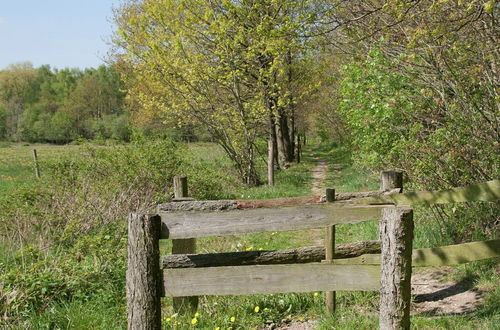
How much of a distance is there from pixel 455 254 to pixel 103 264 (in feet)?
14.4

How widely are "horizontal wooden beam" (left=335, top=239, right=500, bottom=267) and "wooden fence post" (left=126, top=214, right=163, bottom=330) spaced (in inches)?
66.8

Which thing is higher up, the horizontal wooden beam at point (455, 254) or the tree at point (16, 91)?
the tree at point (16, 91)

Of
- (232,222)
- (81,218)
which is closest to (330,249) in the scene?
(232,222)

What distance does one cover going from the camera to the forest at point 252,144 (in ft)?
16.4

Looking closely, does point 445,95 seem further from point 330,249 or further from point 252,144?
point 252,144

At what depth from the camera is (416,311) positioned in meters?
4.70

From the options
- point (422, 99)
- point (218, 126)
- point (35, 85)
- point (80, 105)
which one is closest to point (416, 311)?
point (422, 99)

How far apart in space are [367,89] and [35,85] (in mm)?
91341

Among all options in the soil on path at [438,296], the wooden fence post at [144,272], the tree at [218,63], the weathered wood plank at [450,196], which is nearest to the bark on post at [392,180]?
the weathered wood plank at [450,196]

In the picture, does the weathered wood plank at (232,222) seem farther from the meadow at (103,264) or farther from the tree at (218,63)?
the tree at (218,63)

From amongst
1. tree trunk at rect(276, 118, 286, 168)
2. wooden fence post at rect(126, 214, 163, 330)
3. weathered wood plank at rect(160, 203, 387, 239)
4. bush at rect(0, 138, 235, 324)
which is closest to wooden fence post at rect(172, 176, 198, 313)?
bush at rect(0, 138, 235, 324)

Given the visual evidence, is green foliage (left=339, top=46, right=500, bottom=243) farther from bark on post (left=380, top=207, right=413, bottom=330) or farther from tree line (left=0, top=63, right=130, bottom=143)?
tree line (left=0, top=63, right=130, bottom=143)

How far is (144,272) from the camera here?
3.38 m

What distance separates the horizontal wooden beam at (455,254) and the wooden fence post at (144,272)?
170 centimetres
